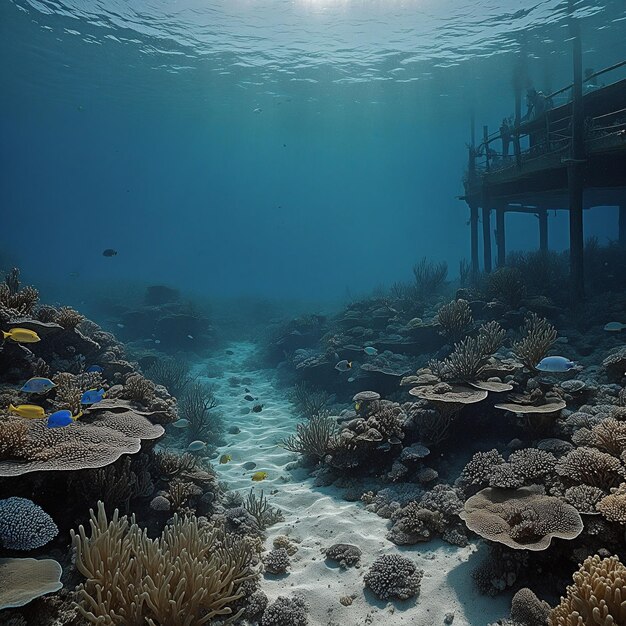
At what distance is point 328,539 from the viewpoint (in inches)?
228

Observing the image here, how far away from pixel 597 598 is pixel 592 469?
217 centimetres

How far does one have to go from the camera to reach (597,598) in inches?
114

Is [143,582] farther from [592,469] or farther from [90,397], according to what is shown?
[592,469]

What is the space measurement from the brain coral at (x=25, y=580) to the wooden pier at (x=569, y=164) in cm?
1352

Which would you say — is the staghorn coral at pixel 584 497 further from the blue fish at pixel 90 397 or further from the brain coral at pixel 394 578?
the blue fish at pixel 90 397

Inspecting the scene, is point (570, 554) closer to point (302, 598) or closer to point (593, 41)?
point (302, 598)

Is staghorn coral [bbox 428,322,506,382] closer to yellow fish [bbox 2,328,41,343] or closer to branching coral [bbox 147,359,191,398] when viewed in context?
yellow fish [bbox 2,328,41,343]

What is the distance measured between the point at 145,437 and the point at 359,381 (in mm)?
7526

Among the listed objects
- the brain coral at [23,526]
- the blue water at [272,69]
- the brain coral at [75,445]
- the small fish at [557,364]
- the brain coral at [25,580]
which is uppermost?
the blue water at [272,69]

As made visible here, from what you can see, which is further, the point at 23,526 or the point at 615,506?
the point at 615,506

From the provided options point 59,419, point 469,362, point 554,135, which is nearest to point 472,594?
point 469,362

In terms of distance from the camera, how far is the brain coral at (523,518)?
406cm

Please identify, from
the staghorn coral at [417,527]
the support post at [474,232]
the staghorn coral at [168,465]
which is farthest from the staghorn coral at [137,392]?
the support post at [474,232]

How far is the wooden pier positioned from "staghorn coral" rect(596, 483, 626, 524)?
31.4 feet
